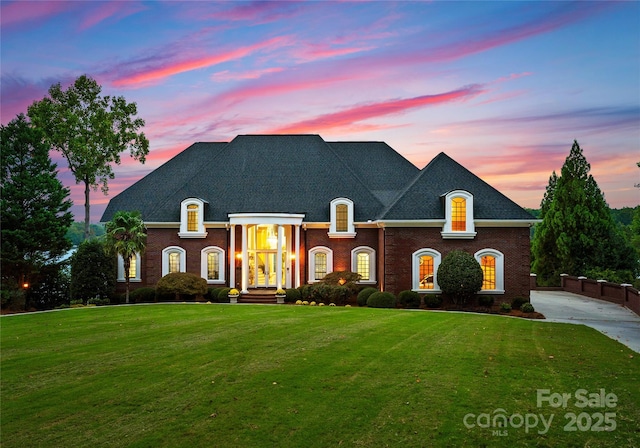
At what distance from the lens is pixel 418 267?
1236 inches

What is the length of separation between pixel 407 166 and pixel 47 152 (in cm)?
2375

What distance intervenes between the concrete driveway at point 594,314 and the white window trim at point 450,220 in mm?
6023

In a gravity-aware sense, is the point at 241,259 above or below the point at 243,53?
below

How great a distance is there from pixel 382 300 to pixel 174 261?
1413 cm

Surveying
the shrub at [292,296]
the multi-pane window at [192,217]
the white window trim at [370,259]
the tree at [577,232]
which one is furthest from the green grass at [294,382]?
the tree at [577,232]

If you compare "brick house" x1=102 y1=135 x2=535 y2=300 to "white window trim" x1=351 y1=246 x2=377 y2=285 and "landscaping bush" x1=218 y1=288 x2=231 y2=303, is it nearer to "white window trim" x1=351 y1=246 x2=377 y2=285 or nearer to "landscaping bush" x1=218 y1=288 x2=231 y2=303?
"white window trim" x1=351 y1=246 x2=377 y2=285

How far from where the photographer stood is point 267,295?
32.4 meters

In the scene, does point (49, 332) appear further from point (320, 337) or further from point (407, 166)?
point (407, 166)

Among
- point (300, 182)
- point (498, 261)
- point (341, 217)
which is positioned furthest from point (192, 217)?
point (498, 261)

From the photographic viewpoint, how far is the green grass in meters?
9.13

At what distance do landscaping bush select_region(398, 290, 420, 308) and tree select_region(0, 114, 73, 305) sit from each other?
2110 cm

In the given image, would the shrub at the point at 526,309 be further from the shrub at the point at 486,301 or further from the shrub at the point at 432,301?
the shrub at the point at 432,301

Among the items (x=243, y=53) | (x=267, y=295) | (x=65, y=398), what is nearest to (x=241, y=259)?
(x=267, y=295)

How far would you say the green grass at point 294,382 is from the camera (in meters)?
9.13
